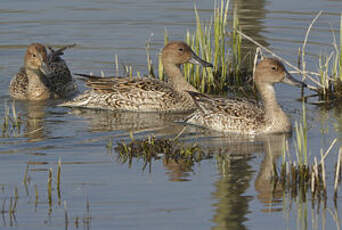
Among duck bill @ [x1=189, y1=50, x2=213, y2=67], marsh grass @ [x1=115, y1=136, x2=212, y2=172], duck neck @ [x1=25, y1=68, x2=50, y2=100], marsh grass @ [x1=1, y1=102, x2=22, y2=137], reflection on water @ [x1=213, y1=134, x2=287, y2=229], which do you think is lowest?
reflection on water @ [x1=213, y1=134, x2=287, y2=229]

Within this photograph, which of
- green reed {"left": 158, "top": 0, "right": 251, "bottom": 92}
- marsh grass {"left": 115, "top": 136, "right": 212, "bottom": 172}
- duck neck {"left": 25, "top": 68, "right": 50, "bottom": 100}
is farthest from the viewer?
duck neck {"left": 25, "top": 68, "right": 50, "bottom": 100}

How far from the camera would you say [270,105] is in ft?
35.9

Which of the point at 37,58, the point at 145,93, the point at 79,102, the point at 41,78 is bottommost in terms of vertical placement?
the point at 79,102

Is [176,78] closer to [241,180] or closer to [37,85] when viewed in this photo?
[37,85]

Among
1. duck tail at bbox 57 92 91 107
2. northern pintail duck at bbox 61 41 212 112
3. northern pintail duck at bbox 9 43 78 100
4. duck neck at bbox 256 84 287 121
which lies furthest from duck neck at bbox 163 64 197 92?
duck neck at bbox 256 84 287 121

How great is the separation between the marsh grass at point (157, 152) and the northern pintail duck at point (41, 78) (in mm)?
3720

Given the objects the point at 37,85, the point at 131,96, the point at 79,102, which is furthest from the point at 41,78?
the point at 131,96

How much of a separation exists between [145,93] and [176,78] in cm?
63

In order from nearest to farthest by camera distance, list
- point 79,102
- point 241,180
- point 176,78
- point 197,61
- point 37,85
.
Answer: point 241,180 → point 197,61 → point 79,102 → point 176,78 → point 37,85

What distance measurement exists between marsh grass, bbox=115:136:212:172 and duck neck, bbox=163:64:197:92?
290 centimetres

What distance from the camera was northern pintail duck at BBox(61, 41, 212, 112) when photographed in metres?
12.5

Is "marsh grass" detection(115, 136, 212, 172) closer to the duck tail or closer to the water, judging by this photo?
the water

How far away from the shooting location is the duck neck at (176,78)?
502 inches

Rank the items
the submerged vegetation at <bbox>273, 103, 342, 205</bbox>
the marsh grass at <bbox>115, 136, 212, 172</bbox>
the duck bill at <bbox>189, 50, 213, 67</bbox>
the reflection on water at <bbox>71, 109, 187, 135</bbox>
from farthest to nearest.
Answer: the duck bill at <bbox>189, 50, 213, 67</bbox>, the reflection on water at <bbox>71, 109, 187, 135</bbox>, the marsh grass at <bbox>115, 136, 212, 172</bbox>, the submerged vegetation at <bbox>273, 103, 342, 205</bbox>
